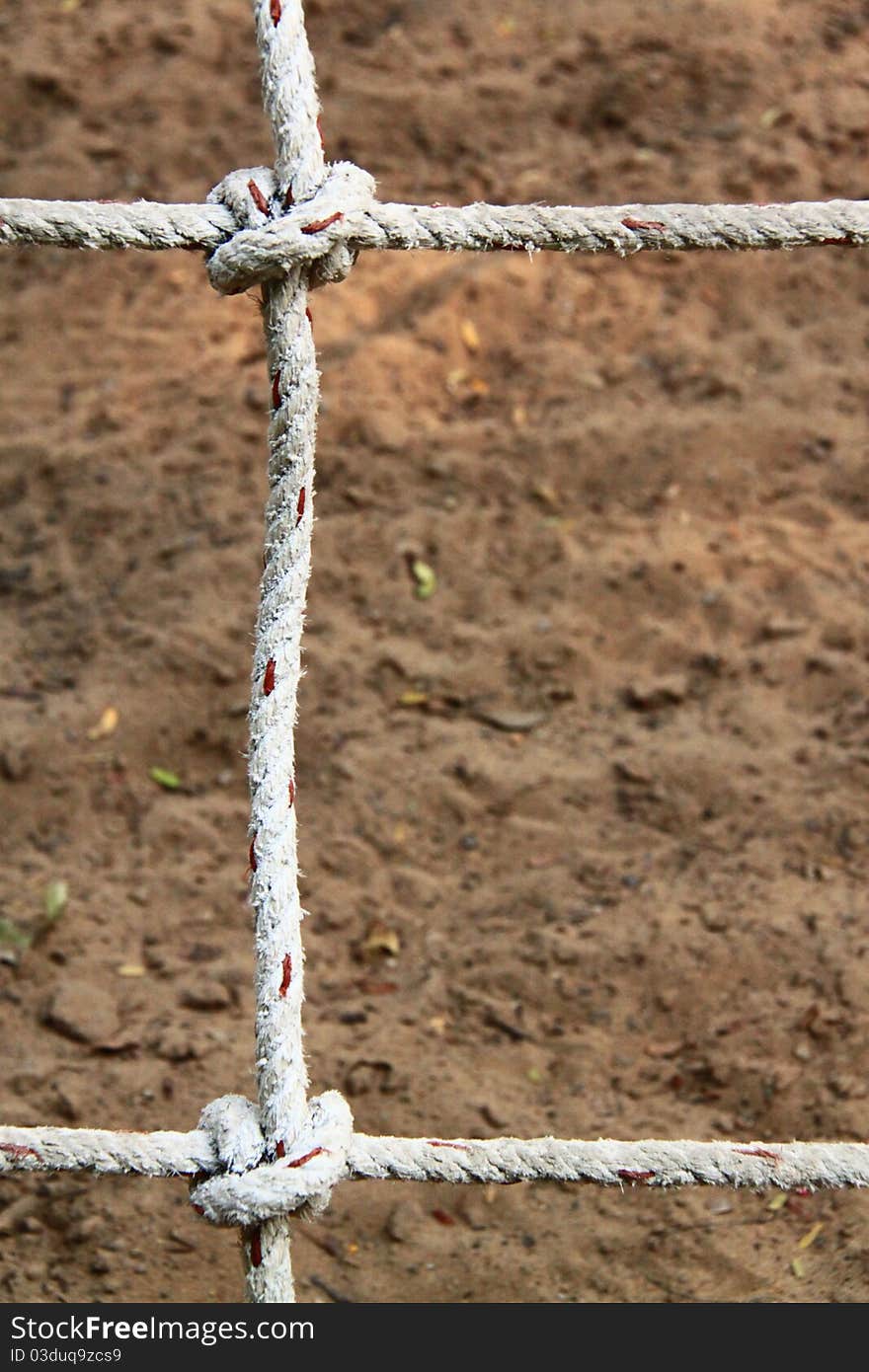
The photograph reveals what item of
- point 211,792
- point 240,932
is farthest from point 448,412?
point 240,932

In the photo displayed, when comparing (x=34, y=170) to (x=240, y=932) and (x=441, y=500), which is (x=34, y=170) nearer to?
(x=441, y=500)

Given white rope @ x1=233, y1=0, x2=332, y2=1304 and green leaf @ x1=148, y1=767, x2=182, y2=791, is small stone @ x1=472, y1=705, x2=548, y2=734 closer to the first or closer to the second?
green leaf @ x1=148, y1=767, x2=182, y2=791

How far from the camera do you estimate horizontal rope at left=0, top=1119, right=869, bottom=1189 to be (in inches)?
35.9

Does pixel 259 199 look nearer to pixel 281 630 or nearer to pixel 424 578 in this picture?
pixel 281 630

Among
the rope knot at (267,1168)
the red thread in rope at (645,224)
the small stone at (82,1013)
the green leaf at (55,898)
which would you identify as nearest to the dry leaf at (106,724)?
the green leaf at (55,898)

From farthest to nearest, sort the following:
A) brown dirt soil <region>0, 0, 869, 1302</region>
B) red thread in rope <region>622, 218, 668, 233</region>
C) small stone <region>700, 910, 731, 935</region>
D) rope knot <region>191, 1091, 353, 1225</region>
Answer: small stone <region>700, 910, 731, 935</region>
brown dirt soil <region>0, 0, 869, 1302</region>
red thread in rope <region>622, 218, 668, 233</region>
rope knot <region>191, 1091, 353, 1225</region>

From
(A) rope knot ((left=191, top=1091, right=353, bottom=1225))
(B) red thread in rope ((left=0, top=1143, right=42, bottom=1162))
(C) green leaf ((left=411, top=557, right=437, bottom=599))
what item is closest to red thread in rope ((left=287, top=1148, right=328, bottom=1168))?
(A) rope knot ((left=191, top=1091, right=353, bottom=1225))

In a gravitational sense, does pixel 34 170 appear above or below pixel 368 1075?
above


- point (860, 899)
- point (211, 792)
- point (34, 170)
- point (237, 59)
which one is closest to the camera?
point (860, 899)

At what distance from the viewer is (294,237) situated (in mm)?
942

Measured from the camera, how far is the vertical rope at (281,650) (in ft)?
3.01

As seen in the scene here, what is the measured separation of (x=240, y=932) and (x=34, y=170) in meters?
1.27

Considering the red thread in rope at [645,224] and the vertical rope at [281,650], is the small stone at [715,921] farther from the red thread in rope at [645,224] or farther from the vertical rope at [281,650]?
the red thread in rope at [645,224]

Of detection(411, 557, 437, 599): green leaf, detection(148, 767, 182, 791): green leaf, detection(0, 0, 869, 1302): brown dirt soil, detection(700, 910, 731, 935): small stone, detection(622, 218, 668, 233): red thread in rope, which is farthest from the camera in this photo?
detection(411, 557, 437, 599): green leaf
